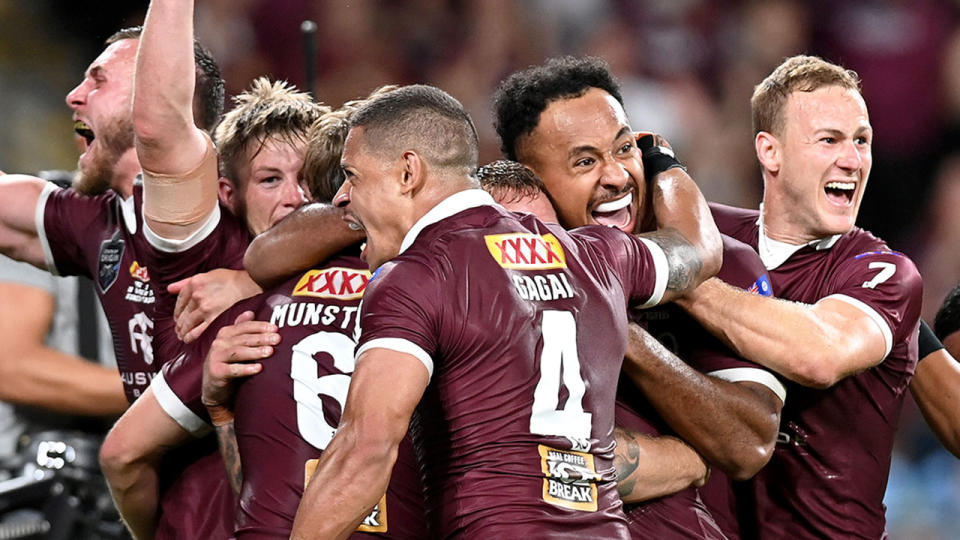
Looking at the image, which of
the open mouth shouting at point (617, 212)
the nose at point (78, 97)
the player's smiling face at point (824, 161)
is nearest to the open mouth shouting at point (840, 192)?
the player's smiling face at point (824, 161)

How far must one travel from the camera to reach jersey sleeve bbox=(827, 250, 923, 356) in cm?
377

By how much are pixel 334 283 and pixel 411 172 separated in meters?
→ 0.56

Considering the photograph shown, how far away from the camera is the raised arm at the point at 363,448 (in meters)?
2.68

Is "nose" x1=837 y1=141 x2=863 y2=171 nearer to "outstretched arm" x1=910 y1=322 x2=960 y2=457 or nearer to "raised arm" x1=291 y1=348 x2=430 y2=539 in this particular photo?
"outstretched arm" x1=910 y1=322 x2=960 y2=457

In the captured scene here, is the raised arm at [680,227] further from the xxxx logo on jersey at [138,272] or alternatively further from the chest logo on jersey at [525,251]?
the xxxx logo on jersey at [138,272]

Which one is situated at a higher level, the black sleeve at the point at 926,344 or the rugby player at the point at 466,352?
the rugby player at the point at 466,352

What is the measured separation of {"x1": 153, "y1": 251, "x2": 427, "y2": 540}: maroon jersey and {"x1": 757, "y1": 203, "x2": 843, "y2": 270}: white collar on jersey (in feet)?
4.87

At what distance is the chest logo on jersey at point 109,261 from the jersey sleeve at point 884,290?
2303 mm

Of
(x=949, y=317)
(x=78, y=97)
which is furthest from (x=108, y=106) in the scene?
(x=949, y=317)

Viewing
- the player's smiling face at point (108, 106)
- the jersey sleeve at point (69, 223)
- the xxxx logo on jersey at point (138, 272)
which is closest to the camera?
the xxxx logo on jersey at point (138, 272)

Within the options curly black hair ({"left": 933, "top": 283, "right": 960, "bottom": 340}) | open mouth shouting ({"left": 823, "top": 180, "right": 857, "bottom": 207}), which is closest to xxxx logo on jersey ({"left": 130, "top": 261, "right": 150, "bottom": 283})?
open mouth shouting ({"left": 823, "top": 180, "right": 857, "bottom": 207})

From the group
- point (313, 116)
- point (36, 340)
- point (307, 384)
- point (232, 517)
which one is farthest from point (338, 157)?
point (36, 340)

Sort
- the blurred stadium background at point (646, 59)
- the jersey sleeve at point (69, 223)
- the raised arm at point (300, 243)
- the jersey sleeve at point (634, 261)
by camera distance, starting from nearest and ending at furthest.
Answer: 1. the jersey sleeve at point (634, 261)
2. the raised arm at point (300, 243)
3. the jersey sleeve at point (69, 223)
4. the blurred stadium background at point (646, 59)

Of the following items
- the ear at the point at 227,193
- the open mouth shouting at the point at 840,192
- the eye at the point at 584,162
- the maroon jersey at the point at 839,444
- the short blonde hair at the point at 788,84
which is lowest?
the maroon jersey at the point at 839,444
